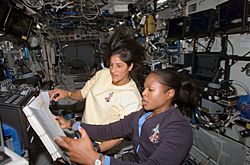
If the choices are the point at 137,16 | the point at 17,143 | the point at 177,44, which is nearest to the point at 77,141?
the point at 17,143

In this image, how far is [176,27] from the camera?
A: 147 inches

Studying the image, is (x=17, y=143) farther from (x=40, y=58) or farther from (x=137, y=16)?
(x=40, y=58)

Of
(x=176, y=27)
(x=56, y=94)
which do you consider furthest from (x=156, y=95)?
(x=176, y=27)

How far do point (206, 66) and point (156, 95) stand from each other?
2.24m

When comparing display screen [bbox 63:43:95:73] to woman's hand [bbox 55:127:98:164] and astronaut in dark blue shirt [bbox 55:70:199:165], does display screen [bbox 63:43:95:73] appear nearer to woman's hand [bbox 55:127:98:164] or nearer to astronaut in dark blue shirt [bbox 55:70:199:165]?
astronaut in dark blue shirt [bbox 55:70:199:165]

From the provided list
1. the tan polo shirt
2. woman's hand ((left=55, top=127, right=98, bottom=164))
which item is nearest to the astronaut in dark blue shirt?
woman's hand ((left=55, top=127, right=98, bottom=164))

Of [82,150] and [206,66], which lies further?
[206,66]

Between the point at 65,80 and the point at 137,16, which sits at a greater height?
the point at 137,16

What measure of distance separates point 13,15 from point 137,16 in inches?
104

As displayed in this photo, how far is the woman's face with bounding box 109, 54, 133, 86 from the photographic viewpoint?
1479 millimetres

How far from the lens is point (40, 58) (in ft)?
18.1

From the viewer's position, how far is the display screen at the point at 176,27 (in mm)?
3509

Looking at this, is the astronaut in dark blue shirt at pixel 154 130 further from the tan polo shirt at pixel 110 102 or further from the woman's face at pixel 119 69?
the woman's face at pixel 119 69

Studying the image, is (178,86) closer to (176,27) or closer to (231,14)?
(231,14)
